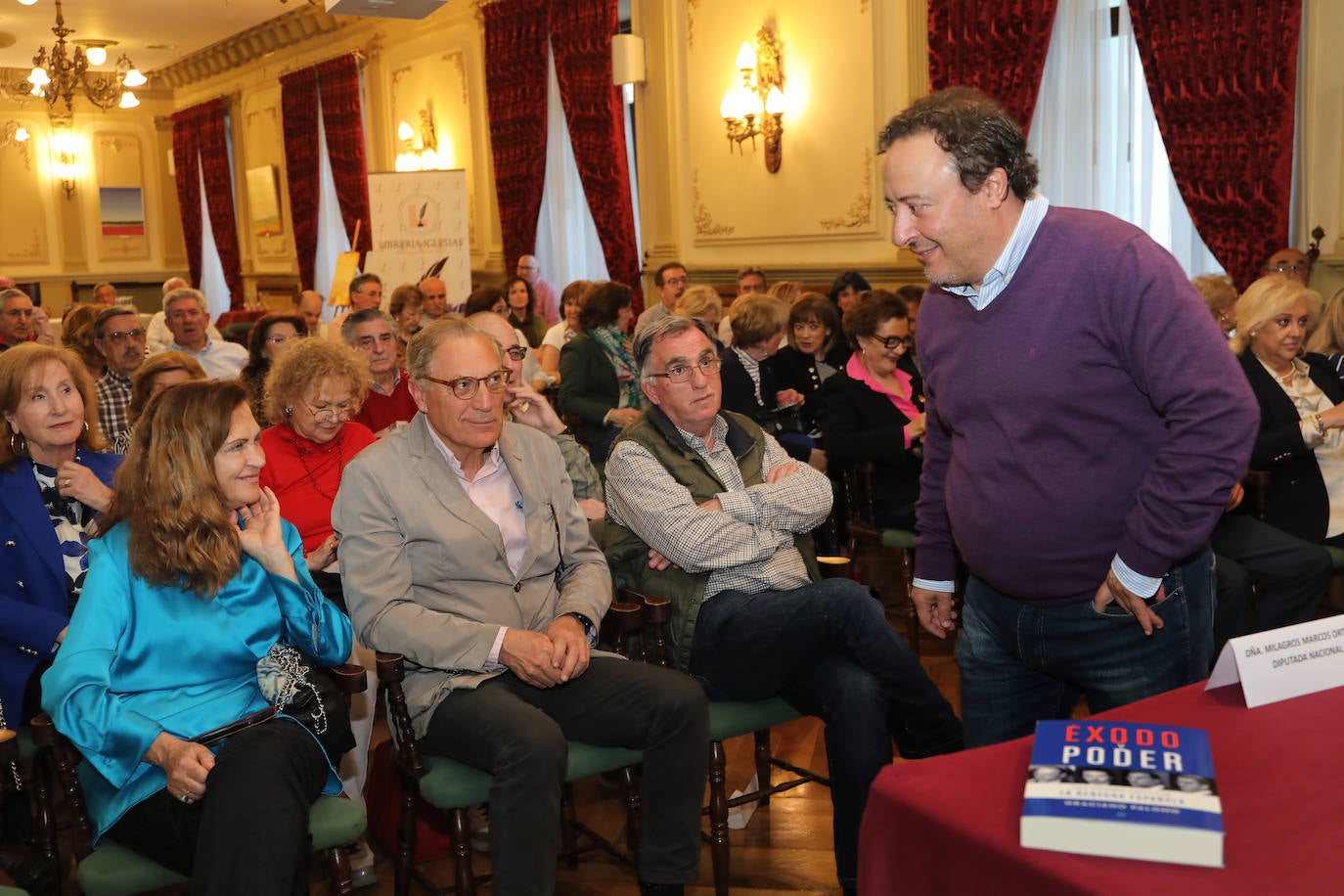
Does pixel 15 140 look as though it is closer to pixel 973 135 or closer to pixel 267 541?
pixel 267 541

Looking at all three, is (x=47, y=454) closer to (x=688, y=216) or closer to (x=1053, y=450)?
(x=1053, y=450)

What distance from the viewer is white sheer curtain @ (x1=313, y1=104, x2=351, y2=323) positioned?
13445 millimetres

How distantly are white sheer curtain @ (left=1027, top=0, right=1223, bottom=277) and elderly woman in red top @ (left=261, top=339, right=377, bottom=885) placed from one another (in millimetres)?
4382

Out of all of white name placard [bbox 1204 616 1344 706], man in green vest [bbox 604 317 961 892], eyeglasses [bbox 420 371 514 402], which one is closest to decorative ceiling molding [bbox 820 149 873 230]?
man in green vest [bbox 604 317 961 892]

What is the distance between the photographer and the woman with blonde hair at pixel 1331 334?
4.06 meters

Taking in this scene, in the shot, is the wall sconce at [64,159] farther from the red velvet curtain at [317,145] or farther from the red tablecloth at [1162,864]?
the red tablecloth at [1162,864]

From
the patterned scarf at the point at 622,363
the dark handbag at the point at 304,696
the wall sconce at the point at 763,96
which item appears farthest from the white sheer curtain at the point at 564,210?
the dark handbag at the point at 304,696

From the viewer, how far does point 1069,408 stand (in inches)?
70.7

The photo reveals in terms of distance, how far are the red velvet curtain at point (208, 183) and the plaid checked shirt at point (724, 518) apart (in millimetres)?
14369

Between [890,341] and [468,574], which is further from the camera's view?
[890,341]

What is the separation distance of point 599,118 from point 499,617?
7.21m

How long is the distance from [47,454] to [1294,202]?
5.40 meters

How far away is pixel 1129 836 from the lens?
1103 millimetres

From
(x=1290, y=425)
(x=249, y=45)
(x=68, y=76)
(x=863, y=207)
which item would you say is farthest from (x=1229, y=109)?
(x=249, y=45)
